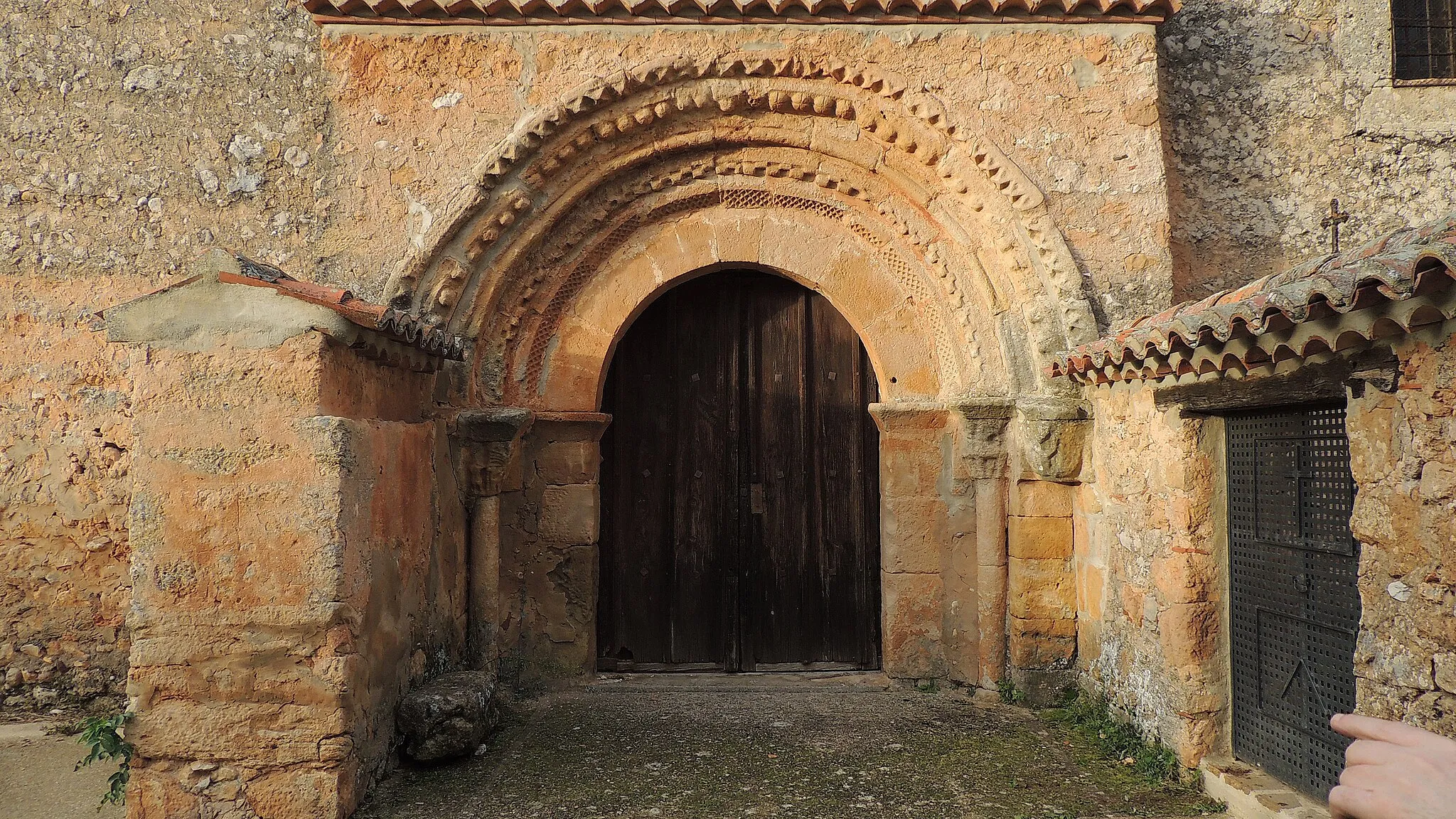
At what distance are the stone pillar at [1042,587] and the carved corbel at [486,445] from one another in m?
2.57

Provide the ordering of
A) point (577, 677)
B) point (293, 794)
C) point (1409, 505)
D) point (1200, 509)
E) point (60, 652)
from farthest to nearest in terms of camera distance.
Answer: point (577, 677), point (60, 652), point (1200, 509), point (293, 794), point (1409, 505)

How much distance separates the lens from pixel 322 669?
3006mm

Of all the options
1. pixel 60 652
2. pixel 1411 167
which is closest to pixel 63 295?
pixel 60 652

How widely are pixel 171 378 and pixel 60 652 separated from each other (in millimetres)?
2252

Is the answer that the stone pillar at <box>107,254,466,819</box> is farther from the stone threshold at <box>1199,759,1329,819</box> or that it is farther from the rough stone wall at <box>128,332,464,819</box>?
the stone threshold at <box>1199,759,1329,819</box>

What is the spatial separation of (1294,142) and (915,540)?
301 centimetres

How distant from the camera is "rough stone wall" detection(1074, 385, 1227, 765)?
3316 millimetres

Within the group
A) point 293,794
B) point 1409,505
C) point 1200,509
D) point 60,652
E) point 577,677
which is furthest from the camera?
point 577,677

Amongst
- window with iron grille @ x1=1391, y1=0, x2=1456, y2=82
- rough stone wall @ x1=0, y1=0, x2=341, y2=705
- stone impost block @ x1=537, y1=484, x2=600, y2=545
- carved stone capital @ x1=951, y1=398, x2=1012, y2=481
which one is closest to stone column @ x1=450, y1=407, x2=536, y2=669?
stone impost block @ x1=537, y1=484, x2=600, y2=545

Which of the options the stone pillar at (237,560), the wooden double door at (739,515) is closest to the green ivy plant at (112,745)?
the stone pillar at (237,560)

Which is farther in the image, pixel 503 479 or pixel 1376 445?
pixel 503 479

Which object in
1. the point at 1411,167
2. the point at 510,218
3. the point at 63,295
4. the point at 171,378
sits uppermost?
the point at 1411,167

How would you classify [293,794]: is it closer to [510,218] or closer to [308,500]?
[308,500]

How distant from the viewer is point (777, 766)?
3557mm
